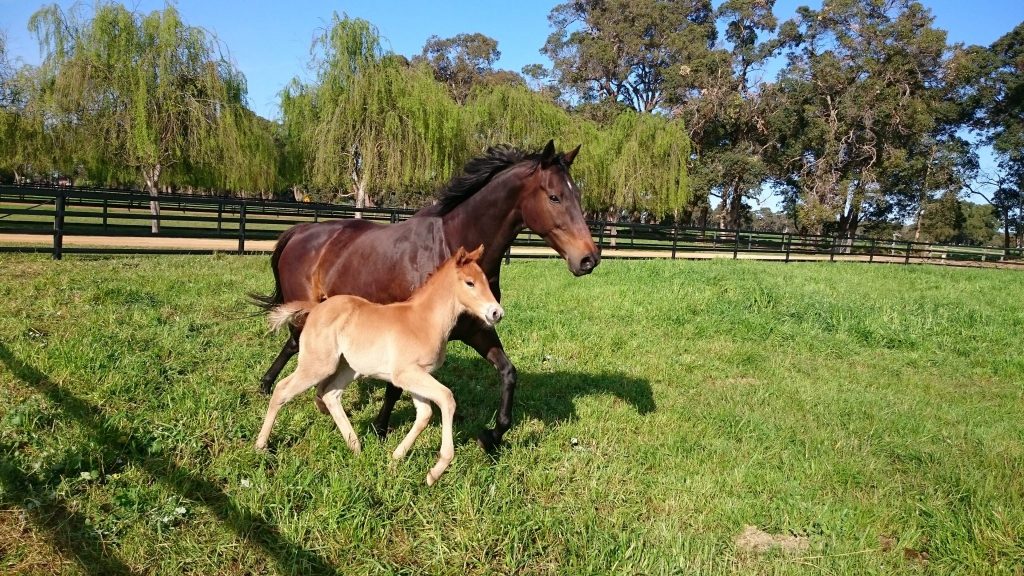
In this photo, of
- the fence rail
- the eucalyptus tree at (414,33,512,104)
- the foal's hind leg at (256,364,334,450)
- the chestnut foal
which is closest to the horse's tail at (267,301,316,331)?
the chestnut foal

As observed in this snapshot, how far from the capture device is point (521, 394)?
521 centimetres

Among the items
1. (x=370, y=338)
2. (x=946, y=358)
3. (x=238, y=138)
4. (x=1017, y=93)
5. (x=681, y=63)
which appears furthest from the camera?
(x=681, y=63)

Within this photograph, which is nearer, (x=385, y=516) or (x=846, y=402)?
(x=385, y=516)

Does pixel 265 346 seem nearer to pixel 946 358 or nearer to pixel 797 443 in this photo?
pixel 797 443

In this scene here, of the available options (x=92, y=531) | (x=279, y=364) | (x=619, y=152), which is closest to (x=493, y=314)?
(x=92, y=531)

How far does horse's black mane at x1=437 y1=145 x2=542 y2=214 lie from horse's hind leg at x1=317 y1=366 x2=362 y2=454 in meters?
1.48

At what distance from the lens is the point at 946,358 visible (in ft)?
24.7

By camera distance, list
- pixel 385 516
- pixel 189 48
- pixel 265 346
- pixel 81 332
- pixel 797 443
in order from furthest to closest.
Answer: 1. pixel 189 48
2. pixel 265 346
3. pixel 81 332
4. pixel 797 443
5. pixel 385 516

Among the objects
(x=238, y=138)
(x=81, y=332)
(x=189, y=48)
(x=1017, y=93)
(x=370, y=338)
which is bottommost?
(x=81, y=332)

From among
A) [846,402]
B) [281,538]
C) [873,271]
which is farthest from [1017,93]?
[281,538]

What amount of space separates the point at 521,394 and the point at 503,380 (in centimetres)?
124

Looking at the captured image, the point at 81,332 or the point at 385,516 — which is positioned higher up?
the point at 81,332

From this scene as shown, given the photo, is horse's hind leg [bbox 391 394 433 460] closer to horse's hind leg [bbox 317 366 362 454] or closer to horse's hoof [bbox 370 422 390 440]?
horse's hind leg [bbox 317 366 362 454]

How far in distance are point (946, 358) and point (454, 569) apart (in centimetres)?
766
